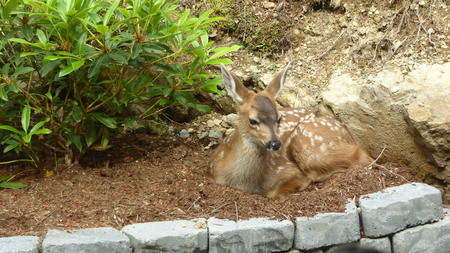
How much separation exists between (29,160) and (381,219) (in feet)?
11.1

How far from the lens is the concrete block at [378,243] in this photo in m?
5.12

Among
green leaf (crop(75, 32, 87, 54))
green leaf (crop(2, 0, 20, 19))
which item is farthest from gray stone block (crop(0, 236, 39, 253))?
green leaf (crop(2, 0, 20, 19))

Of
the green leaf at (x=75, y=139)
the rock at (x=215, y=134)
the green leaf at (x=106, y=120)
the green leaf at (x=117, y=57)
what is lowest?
the rock at (x=215, y=134)

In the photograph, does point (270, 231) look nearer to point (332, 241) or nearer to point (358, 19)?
point (332, 241)

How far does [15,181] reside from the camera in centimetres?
586

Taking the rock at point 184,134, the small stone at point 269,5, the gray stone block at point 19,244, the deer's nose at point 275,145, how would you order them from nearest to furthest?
the gray stone block at point 19,244 → the deer's nose at point 275,145 → the rock at point 184,134 → the small stone at point 269,5

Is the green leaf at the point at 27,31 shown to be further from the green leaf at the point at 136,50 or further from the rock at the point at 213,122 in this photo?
the rock at the point at 213,122

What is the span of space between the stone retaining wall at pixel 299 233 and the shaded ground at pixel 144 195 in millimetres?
153

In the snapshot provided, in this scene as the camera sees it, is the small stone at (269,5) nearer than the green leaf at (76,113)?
No

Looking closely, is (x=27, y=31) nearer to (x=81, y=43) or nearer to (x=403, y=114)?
(x=81, y=43)

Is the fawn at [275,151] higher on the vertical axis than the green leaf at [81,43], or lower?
lower

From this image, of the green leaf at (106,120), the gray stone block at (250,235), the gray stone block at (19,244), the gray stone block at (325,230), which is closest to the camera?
the gray stone block at (19,244)

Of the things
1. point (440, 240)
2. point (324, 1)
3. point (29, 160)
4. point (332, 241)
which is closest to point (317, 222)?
point (332, 241)

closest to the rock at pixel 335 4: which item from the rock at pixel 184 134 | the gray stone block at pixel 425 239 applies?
the rock at pixel 184 134
